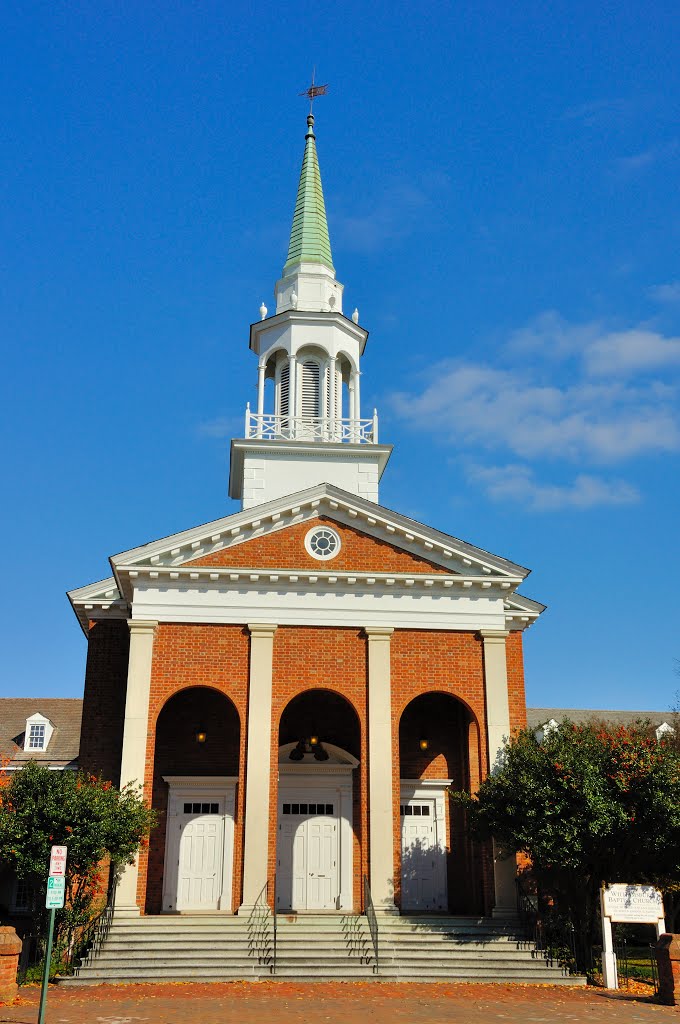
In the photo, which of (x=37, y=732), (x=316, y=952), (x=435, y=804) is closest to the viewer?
(x=316, y=952)

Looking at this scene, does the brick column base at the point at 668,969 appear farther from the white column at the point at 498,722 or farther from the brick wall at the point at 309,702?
the brick wall at the point at 309,702

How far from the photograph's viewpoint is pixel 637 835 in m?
21.1

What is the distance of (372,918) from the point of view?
22438 millimetres

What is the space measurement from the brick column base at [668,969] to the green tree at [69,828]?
1068 cm

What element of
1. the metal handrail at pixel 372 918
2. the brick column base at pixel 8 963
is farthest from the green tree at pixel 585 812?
the brick column base at pixel 8 963

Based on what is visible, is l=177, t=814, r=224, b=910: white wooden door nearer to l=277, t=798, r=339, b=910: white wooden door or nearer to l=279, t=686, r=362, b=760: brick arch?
l=277, t=798, r=339, b=910: white wooden door

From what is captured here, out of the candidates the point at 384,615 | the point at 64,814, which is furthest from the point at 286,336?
the point at 64,814

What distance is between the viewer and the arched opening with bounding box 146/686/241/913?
83.0 feet

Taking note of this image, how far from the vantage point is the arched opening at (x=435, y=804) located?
86.1ft

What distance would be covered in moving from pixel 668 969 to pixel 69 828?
465 inches

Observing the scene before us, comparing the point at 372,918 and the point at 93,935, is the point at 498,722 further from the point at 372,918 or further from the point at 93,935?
the point at 93,935

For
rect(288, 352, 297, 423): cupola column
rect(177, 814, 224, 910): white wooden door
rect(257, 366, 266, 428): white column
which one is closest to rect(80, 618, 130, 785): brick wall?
rect(177, 814, 224, 910): white wooden door

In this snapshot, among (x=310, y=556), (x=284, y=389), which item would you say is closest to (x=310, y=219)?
(x=284, y=389)

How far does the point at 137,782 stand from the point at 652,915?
11.5 metres
